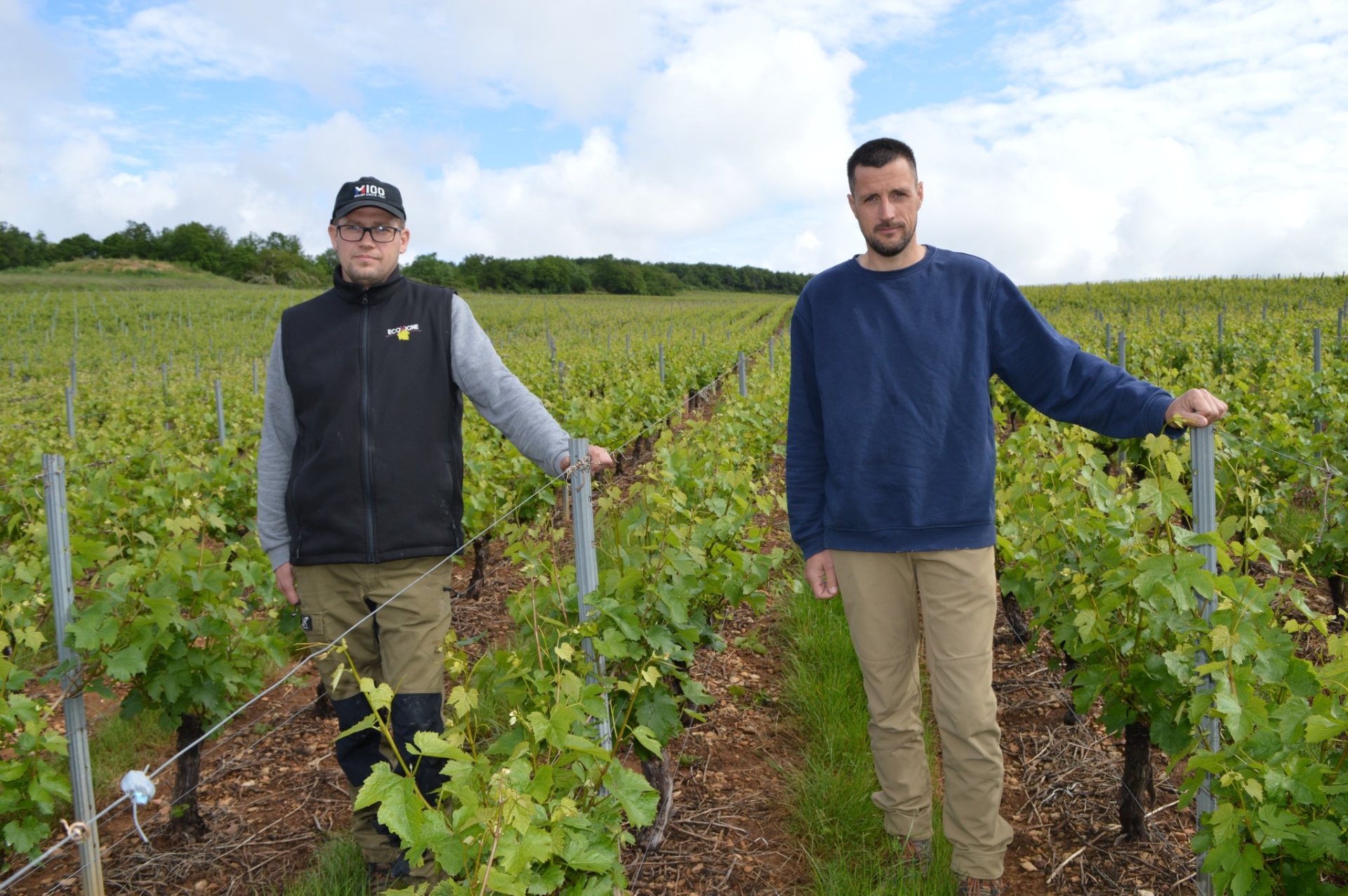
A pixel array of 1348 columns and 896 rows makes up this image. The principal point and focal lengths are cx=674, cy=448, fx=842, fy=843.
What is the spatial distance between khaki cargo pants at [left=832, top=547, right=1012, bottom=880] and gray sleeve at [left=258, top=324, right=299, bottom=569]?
1.69m

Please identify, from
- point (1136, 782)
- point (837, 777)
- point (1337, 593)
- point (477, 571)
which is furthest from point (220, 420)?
point (1337, 593)

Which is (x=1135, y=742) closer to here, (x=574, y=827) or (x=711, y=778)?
(x=711, y=778)

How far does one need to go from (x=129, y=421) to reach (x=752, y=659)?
383 inches

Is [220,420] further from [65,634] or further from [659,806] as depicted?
[659,806]

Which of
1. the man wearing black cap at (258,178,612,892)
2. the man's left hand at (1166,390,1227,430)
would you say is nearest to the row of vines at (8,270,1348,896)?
the man's left hand at (1166,390,1227,430)

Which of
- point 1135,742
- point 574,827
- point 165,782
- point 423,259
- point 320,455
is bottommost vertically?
point 165,782

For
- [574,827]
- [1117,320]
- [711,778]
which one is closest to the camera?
[574,827]

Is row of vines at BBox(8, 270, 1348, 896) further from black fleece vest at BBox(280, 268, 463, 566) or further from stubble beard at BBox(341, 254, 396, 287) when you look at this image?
stubble beard at BBox(341, 254, 396, 287)

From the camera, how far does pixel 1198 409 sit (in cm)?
202

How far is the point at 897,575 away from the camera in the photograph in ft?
7.85

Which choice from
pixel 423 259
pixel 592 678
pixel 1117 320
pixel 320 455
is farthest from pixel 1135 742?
pixel 423 259

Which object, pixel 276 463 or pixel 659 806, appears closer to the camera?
pixel 276 463

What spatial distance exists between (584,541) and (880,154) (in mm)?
1318

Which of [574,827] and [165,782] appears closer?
[574,827]
